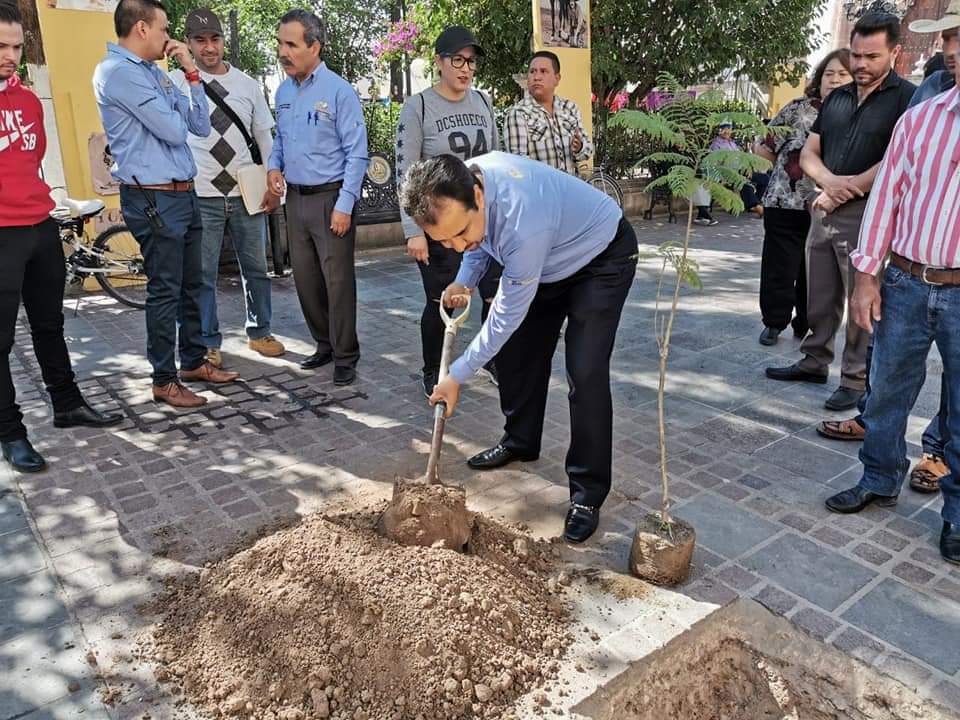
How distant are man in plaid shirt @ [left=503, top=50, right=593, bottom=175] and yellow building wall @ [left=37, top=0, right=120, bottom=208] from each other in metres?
4.31

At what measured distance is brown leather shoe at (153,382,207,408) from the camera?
4566 mm

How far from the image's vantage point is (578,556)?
302 centimetres

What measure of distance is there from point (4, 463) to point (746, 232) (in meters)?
9.78

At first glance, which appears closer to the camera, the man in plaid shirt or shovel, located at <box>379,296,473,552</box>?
shovel, located at <box>379,296,473,552</box>

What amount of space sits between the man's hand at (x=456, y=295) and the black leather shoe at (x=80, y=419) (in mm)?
2270

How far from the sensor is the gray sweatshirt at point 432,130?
4387 mm

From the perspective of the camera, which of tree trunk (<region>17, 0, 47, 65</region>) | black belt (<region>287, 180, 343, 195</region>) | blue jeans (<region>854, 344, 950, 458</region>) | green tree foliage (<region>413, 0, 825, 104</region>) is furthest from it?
green tree foliage (<region>413, 0, 825, 104</region>)

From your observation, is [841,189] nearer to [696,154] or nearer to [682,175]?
[696,154]

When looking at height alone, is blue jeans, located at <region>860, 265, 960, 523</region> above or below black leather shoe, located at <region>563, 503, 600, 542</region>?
above

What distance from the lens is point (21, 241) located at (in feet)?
12.0

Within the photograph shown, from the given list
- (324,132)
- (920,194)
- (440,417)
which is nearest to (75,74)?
(324,132)

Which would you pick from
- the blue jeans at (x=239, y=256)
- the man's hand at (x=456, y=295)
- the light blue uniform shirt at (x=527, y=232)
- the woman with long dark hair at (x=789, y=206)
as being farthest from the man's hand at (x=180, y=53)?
the woman with long dark hair at (x=789, y=206)

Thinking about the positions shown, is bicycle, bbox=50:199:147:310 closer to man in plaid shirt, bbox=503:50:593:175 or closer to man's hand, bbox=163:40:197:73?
man's hand, bbox=163:40:197:73

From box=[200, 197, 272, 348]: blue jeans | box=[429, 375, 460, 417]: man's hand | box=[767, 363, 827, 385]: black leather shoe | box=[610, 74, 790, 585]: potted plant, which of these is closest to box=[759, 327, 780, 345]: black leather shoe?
box=[767, 363, 827, 385]: black leather shoe
